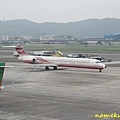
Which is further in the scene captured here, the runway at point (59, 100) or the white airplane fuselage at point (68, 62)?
the white airplane fuselage at point (68, 62)

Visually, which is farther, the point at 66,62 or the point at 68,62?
the point at 66,62

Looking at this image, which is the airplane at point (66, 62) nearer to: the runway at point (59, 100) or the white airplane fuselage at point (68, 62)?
the white airplane fuselage at point (68, 62)

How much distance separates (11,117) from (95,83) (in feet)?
82.9

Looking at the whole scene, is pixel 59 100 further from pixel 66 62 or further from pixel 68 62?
pixel 66 62

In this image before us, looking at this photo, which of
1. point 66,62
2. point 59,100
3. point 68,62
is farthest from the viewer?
point 66,62

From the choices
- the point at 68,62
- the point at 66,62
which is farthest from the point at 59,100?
the point at 66,62

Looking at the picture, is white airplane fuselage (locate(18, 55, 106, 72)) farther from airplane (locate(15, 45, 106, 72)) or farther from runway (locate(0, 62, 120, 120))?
runway (locate(0, 62, 120, 120))

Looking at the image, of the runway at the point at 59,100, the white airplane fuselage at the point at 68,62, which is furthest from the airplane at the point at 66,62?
the runway at the point at 59,100

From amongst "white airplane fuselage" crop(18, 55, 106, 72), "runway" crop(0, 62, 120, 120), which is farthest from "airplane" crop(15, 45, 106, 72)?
"runway" crop(0, 62, 120, 120)

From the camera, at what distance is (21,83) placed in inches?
2048

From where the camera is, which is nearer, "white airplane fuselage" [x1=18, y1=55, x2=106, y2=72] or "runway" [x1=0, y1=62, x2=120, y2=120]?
"runway" [x1=0, y1=62, x2=120, y2=120]

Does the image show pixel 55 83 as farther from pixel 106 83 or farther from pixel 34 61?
pixel 34 61

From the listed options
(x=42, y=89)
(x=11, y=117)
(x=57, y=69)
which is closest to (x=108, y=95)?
(x=42, y=89)

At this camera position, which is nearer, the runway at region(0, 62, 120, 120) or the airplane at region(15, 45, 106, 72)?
the runway at region(0, 62, 120, 120)
